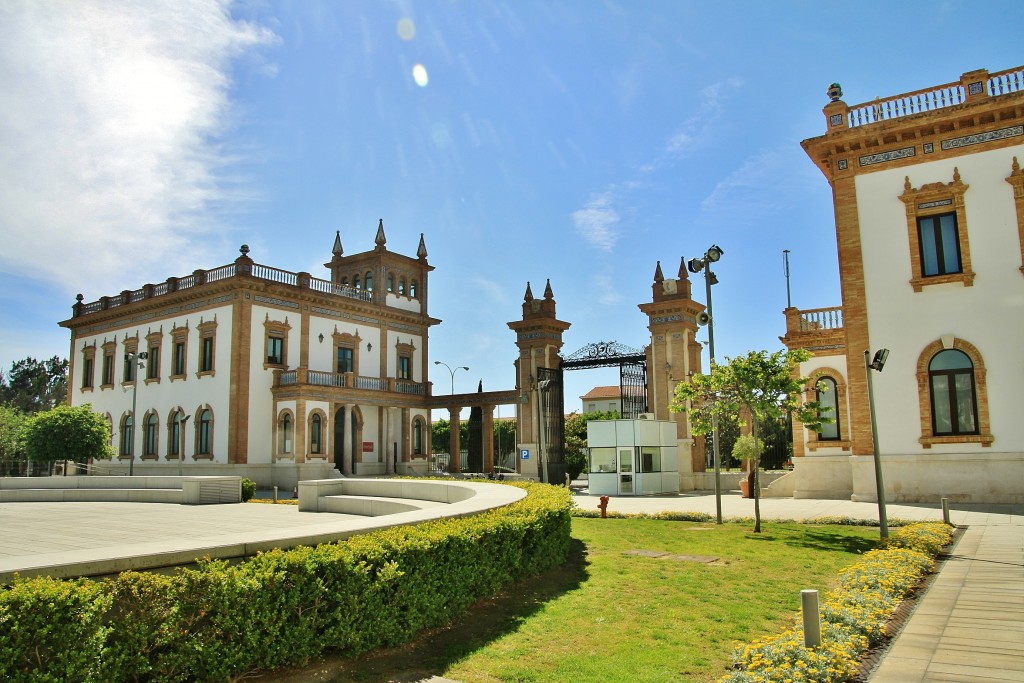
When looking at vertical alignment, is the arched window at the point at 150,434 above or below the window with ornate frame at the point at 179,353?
below

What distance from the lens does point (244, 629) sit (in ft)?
19.7

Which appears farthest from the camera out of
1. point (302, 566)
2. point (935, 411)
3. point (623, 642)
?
point (935, 411)

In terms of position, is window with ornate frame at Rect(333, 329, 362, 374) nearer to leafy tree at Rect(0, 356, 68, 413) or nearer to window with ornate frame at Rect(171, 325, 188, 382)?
window with ornate frame at Rect(171, 325, 188, 382)

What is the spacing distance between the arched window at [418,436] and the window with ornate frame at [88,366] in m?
20.9

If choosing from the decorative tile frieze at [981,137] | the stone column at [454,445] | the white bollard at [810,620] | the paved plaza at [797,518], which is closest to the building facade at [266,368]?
the stone column at [454,445]

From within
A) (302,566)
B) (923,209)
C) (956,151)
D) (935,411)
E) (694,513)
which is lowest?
(694,513)

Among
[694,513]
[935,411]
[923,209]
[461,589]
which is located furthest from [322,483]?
[923,209]

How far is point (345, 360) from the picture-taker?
43.7 metres

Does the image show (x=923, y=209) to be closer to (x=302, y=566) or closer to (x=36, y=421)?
(x=302, y=566)

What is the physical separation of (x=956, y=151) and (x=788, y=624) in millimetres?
19682

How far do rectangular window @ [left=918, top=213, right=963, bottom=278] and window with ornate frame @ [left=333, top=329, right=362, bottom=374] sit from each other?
30.6m

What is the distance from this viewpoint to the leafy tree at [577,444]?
162ft

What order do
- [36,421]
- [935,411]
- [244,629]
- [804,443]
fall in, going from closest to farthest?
[244,629]
[935,411]
[804,443]
[36,421]

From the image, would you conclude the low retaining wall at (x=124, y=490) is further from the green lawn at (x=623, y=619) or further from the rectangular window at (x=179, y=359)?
the rectangular window at (x=179, y=359)
